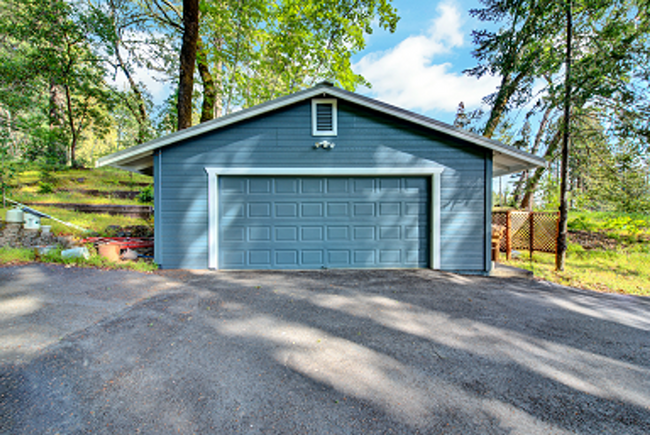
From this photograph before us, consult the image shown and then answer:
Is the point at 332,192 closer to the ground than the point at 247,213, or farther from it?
farther from it

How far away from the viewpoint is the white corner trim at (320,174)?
5.89m

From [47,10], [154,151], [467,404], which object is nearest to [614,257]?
[467,404]

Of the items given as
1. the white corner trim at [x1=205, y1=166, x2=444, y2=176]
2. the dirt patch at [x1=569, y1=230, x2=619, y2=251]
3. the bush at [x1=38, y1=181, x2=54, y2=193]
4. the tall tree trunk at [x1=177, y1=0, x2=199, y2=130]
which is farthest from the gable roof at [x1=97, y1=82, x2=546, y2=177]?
the bush at [x1=38, y1=181, x2=54, y2=193]

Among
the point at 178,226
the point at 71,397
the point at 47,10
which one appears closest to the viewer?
the point at 71,397

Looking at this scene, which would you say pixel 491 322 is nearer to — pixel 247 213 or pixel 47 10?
pixel 247 213

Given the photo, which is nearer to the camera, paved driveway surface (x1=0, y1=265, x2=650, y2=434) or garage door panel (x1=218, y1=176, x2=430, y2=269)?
paved driveway surface (x1=0, y1=265, x2=650, y2=434)

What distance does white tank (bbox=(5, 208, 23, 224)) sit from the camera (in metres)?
6.87

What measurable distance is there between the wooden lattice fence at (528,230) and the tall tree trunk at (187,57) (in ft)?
34.6

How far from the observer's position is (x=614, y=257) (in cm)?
841

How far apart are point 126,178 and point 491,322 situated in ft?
61.6

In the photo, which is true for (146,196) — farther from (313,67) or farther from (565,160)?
(565,160)

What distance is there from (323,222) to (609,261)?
8.87 metres

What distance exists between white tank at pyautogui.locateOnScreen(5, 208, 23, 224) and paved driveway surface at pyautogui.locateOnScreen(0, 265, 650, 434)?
3.69 m

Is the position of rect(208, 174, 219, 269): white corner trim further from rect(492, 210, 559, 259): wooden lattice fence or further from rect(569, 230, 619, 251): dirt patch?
rect(569, 230, 619, 251): dirt patch
